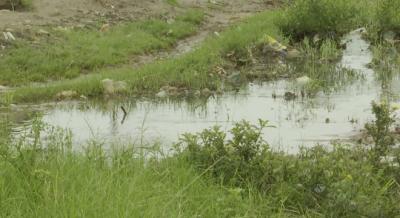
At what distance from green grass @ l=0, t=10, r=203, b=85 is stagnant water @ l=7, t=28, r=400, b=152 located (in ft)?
6.08

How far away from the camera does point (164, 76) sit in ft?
34.4

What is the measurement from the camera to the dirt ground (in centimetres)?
1319

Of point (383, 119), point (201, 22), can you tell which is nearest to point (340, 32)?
point (201, 22)

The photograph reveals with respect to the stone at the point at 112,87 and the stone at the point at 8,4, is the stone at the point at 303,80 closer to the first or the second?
the stone at the point at 112,87

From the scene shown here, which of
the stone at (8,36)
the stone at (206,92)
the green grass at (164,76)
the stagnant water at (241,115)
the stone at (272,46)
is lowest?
the stagnant water at (241,115)

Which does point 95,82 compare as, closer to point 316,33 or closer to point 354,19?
point 316,33

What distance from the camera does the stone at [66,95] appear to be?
9516 mm

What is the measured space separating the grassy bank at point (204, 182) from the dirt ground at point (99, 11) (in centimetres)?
818

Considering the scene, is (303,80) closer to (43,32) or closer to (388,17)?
(388,17)

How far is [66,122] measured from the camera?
8.11 metres

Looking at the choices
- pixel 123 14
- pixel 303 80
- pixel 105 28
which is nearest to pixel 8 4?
pixel 105 28

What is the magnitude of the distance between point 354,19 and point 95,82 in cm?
660

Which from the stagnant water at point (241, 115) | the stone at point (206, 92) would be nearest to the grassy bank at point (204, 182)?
the stagnant water at point (241, 115)

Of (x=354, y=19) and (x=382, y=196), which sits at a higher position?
(x=354, y=19)
